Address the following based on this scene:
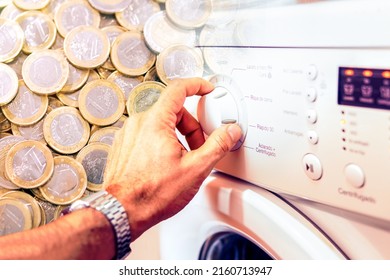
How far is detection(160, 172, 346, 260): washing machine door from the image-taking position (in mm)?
524

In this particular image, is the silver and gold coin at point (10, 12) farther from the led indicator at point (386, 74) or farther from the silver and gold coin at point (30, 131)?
the led indicator at point (386, 74)

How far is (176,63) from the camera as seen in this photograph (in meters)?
0.95

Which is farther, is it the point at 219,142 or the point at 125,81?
the point at 125,81

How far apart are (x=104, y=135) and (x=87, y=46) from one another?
205 millimetres

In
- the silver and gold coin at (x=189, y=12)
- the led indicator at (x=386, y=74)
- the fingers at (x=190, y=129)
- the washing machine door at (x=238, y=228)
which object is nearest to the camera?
the led indicator at (x=386, y=74)

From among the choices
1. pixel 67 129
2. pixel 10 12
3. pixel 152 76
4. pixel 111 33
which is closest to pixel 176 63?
pixel 152 76

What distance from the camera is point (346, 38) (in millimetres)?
451

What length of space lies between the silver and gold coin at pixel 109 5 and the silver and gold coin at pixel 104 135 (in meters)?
0.27

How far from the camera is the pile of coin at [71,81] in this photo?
94 centimetres

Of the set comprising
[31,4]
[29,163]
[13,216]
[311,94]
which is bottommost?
[13,216]

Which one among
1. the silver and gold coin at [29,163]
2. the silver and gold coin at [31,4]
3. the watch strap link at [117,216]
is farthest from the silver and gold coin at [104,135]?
the watch strap link at [117,216]

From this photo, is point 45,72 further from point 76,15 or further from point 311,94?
point 311,94

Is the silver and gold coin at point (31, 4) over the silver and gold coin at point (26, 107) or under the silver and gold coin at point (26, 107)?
over

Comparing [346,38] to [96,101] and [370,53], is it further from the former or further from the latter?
[96,101]
